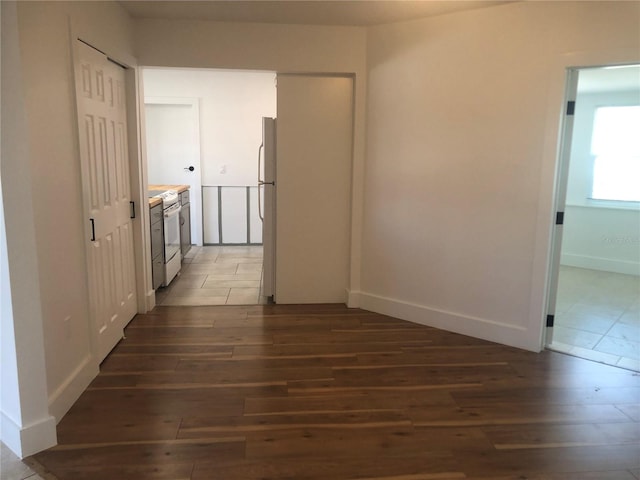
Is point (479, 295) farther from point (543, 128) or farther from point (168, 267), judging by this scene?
point (168, 267)

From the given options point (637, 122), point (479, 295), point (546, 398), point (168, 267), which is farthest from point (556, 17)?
point (168, 267)

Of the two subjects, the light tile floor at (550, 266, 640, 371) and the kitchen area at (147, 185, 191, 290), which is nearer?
the light tile floor at (550, 266, 640, 371)

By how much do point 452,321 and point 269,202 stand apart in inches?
75.7

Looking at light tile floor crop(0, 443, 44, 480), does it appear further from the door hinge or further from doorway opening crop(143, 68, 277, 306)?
doorway opening crop(143, 68, 277, 306)

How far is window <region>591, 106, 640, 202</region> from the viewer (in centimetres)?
563

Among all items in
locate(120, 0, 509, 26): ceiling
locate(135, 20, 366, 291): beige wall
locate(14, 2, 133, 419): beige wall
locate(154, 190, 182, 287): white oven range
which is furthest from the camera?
locate(154, 190, 182, 287): white oven range

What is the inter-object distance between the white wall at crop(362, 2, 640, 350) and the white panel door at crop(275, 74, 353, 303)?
265 mm

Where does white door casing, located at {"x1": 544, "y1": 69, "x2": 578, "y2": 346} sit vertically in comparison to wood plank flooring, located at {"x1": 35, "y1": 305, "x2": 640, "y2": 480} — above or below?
above

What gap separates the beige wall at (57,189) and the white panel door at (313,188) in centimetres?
175

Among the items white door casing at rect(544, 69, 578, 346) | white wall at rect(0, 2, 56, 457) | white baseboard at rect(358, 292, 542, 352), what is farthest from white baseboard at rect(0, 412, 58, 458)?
white door casing at rect(544, 69, 578, 346)

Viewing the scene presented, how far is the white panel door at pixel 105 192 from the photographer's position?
2811 mm

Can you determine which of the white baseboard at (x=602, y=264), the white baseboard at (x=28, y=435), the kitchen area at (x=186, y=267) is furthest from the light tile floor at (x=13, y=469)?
the white baseboard at (x=602, y=264)

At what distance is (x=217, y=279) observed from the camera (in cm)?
524

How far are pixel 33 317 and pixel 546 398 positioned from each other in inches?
110
